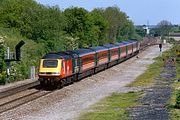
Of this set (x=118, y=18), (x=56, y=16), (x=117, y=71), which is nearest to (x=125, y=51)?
(x=56, y=16)

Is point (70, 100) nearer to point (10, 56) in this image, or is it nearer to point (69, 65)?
point (69, 65)

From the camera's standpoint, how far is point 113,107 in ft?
90.2

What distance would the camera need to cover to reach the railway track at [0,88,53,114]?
2880 centimetres

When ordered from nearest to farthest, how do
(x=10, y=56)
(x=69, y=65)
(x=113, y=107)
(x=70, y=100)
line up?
(x=113, y=107) → (x=70, y=100) → (x=69, y=65) → (x=10, y=56)

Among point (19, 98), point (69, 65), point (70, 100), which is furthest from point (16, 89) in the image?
point (70, 100)

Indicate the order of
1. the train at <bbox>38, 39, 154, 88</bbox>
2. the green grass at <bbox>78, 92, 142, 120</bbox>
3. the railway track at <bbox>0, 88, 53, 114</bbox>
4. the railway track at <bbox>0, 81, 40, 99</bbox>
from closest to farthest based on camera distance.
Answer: the green grass at <bbox>78, 92, 142, 120</bbox> < the railway track at <bbox>0, 88, 53, 114</bbox> < the railway track at <bbox>0, 81, 40, 99</bbox> < the train at <bbox>38, 39, 154, 88</bbox>

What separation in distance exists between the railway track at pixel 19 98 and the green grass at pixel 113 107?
15.8 ft

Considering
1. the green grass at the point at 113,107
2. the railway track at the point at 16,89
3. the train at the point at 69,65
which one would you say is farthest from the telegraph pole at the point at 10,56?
the green grass at the point at 113,107

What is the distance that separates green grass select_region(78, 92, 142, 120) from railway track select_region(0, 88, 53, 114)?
4.82 metres

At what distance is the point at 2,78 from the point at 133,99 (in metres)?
14.5

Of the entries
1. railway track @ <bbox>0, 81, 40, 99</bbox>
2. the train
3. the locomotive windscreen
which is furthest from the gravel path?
railway track @ <bbox>0, 81, 40, 99</bbox>

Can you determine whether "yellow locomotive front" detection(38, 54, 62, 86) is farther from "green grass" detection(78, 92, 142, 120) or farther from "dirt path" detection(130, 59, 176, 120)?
"dirt path" detection(130, 59, 176, 120)

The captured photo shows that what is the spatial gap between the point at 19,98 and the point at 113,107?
24.9ft

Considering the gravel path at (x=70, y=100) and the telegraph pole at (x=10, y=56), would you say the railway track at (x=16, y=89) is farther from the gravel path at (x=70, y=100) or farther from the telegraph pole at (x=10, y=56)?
the gravel path at (x=70, y=100)
